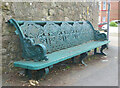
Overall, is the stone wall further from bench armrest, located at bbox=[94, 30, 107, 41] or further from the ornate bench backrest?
bench armrest, located at bbox=[94, 30, 107, 41]

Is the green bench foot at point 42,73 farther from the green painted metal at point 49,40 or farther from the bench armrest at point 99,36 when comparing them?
the bench armrest at point 99,36

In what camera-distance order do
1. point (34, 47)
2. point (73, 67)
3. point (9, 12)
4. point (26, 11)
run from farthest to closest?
point (73, 67) < point (26, 11) < point (9, 12) < point (34, 47)

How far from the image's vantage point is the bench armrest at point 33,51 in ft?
10.6

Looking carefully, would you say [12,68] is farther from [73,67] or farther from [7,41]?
[73,67]

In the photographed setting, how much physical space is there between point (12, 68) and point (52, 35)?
1283 millimetres

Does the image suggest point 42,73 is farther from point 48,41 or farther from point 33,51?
point 48,41

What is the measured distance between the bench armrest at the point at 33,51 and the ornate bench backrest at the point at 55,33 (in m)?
0.31

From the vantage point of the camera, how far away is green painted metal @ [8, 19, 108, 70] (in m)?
3.28

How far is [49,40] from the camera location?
416 centimetres

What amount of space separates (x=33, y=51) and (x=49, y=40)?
34.0 inches

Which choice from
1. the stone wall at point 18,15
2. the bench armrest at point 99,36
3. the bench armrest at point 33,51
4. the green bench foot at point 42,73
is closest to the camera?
the bench armrest at point 33,51

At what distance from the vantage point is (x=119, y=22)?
2661 cm

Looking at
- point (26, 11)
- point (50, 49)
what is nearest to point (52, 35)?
point (50, 49)

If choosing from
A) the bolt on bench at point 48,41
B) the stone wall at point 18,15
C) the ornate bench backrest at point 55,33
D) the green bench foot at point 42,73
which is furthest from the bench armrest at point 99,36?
the green bench foot at point 42,73
